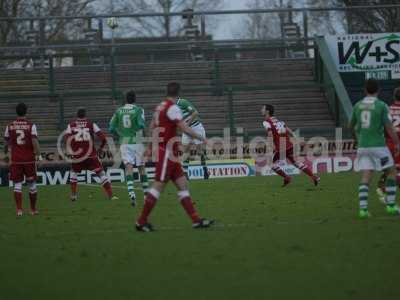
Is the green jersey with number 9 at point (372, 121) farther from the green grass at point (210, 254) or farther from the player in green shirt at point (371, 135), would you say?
the green grass at point (210, 254)

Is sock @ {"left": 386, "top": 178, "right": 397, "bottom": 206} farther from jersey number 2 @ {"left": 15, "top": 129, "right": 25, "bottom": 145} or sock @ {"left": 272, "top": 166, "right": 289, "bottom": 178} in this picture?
sock @ {"left": 272, "top": 166, "right": 289, "bottom": 178}

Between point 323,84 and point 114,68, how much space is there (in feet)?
24.9

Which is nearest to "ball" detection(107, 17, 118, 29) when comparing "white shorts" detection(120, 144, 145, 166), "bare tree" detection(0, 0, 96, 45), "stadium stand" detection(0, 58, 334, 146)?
"stadium stand" detection(0, 58, 334, 146)

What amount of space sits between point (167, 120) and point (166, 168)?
672mm

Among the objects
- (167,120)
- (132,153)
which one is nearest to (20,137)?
(132,153)

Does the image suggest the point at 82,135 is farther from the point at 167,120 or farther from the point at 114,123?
the point at 167,120

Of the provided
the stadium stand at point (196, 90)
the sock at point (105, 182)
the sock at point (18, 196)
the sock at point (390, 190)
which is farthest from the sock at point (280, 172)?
the stadium stand at point (196, 90)

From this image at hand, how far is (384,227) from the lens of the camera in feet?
42.1

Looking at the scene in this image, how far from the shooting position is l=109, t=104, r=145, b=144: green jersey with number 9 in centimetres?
1917

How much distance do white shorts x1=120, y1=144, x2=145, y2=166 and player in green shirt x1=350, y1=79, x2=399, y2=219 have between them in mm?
6192

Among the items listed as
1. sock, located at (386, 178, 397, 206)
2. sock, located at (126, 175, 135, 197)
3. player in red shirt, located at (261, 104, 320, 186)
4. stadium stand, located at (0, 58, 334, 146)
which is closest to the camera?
sock, located at (386, 178, 397, 206)

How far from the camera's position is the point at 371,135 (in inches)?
550

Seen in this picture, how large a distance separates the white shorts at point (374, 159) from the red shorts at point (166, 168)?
3.00 m

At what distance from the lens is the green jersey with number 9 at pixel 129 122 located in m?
19.2
